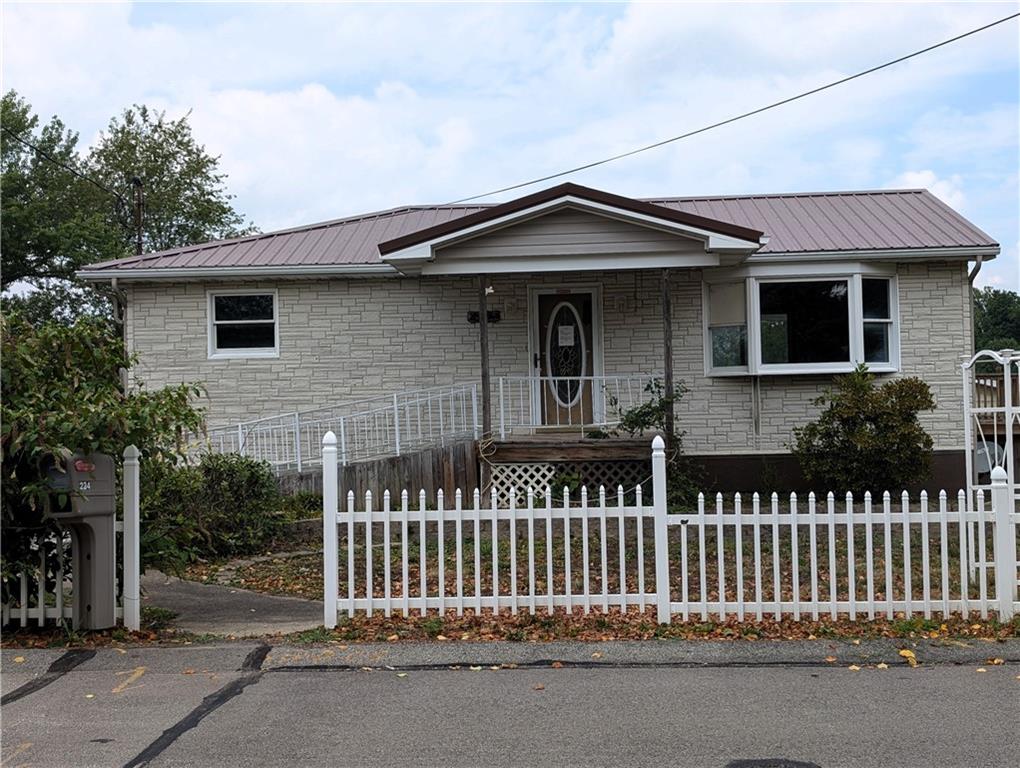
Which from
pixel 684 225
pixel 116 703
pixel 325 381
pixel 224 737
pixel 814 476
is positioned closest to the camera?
pixel 224 737

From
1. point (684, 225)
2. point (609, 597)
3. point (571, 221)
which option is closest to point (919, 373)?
point (684, 225)

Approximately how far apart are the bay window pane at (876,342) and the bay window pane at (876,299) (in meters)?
0.14

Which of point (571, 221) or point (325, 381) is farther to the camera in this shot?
point (325, 381)

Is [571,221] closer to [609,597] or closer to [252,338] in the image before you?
[252,338]

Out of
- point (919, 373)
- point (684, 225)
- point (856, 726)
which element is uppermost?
point (684, 225)

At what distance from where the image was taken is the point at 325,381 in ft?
52.2

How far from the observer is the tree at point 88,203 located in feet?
117

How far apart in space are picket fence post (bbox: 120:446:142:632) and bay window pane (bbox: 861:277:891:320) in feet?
37.9

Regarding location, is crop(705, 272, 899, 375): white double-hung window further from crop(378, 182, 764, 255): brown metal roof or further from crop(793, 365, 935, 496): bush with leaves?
crop(378, 182, 764, 255): brown metal roof

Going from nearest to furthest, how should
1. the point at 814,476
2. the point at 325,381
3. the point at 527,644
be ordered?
the point at 527,644
the point at 814,476
the point at 325,381

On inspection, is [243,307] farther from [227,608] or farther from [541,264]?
[227,608]

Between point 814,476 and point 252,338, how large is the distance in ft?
29.5

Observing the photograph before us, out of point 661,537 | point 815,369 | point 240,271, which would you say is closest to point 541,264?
point 815,369

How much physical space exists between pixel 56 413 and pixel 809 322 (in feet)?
37.9
